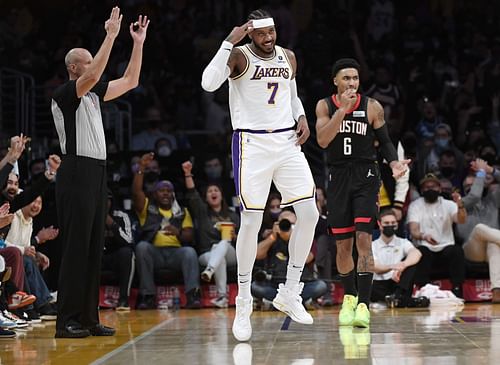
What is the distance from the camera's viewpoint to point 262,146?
8.03 m

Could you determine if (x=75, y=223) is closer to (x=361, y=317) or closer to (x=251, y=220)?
(x=251, y=220)

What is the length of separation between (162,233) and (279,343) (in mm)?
6043

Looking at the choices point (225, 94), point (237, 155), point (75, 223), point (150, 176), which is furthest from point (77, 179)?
point (225, 94)

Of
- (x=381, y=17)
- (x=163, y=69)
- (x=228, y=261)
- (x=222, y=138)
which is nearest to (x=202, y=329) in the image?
(x=228, y=261)

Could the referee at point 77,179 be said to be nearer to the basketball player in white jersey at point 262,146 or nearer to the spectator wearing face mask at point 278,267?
the basketball player in white jersey at point 262,146

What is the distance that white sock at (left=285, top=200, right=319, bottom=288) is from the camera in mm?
8133

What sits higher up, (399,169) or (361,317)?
(399,169)

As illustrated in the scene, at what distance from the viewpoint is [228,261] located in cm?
1333

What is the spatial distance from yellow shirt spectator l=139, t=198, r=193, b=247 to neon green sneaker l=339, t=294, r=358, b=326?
4.56 meters

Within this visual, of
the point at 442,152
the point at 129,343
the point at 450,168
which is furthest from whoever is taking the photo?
the point at 442,152

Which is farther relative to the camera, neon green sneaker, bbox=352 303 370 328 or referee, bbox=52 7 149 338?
neon green sneaker, bbox=352 303 370 328

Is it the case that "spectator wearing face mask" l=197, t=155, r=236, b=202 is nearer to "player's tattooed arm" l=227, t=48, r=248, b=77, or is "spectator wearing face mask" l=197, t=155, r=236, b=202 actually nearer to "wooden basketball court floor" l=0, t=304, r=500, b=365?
"wooden basketball court floor" l=0, t=304, r=500, b=365

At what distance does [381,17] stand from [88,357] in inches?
532

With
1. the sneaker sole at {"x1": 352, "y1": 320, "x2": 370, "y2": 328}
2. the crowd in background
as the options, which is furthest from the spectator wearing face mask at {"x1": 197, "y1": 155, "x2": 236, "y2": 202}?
the sneaker sole at {"x1": 352, "y1": 320, "x2": 370, "y2": 328}
